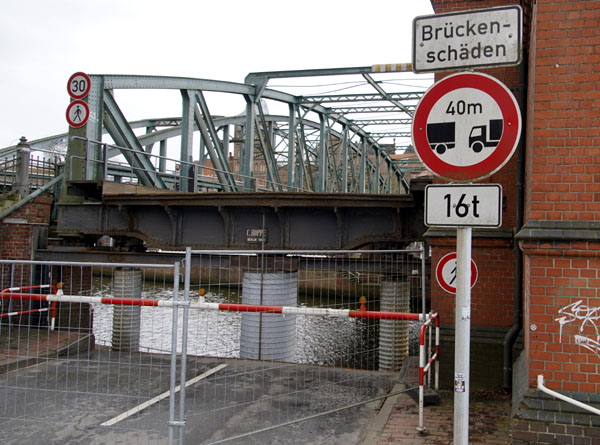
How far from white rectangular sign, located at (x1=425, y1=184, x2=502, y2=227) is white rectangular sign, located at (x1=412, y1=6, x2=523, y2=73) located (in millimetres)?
735

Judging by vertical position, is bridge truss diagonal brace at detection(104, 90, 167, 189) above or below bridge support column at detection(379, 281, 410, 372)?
above

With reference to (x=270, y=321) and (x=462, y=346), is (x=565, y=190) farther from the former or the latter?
(x=270, y=321)

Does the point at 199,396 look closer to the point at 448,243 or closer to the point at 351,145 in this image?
the point at 448,243

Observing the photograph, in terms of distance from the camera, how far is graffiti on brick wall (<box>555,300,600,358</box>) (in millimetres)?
4133

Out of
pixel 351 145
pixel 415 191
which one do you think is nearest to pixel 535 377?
pixel 415 191

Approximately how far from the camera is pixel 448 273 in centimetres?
670

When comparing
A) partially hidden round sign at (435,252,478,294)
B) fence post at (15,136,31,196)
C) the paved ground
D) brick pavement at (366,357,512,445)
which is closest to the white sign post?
brick pavement at (366,357,512,445)

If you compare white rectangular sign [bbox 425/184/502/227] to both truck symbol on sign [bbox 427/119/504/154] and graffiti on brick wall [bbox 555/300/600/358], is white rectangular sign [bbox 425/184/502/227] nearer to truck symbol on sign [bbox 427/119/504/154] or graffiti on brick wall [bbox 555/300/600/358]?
truck symbol on sign [bbox 427/119/504/154]

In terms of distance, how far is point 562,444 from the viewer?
13.4 ft

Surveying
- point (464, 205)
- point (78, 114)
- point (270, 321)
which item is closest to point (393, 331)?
point (270, 321)

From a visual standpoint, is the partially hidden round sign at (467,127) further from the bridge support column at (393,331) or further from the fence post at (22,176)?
the fence post at (22,176)

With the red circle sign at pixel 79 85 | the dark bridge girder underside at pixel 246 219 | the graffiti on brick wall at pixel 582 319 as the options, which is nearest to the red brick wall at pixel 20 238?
the dark bridge girder underside at pixel 246 219

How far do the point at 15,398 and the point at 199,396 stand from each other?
7.85 ft

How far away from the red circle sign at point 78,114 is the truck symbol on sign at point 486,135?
429 inches
